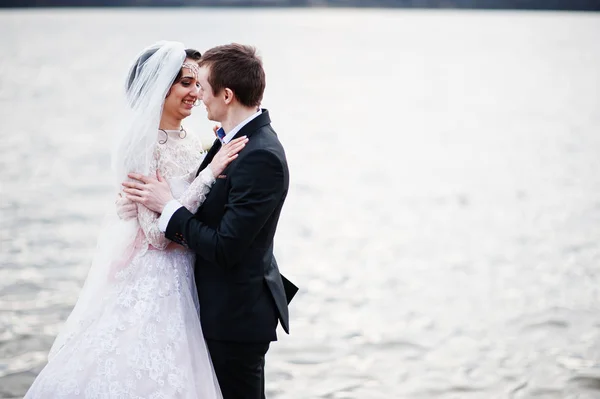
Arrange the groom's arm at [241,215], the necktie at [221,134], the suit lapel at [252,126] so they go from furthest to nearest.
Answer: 1. the necktie at [221,134]
2. the suit lapel at [252,126]
3. the groom's arm at [241,215]

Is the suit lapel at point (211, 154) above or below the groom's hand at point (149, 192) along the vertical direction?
above

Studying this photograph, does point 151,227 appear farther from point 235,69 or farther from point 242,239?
point 235,69

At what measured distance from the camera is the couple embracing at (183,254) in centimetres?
343

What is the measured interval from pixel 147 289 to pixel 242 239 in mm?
481

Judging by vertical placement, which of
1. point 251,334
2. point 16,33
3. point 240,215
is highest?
point 240,215

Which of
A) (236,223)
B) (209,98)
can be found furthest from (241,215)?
(209,98)

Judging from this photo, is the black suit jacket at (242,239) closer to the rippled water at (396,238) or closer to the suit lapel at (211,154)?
the suit lapel at (211,154)

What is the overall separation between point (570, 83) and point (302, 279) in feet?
94.1

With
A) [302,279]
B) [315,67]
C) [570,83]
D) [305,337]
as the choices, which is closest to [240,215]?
[305,337]

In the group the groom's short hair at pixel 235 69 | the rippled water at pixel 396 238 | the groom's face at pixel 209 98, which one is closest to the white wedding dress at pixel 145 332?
the groom's face at pixel 209 98

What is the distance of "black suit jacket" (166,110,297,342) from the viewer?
3408mm

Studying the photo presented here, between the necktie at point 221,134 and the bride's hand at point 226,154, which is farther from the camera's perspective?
the necktie at point 221,134

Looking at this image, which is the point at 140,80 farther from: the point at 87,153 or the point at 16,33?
the point at 16,33

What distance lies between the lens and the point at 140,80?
368 centimetres
